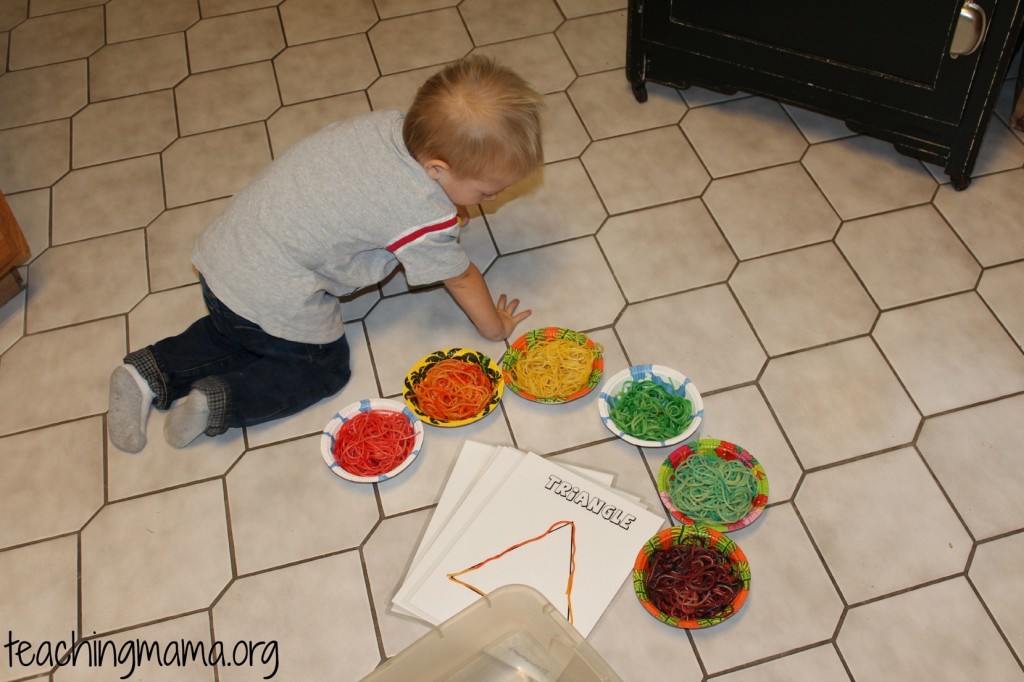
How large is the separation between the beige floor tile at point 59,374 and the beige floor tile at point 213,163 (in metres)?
0.44

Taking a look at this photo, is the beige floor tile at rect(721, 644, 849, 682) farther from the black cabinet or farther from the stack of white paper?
the black cabinet

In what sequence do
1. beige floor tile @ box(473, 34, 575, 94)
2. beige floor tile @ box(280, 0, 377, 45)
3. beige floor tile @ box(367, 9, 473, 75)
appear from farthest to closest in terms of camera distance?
beige floor tile @ box(280, 0, 377, 45) < beige floor tile @ box(367, 9, 473, 75) < beige floor tile @ box(473, 34, 575, 94)

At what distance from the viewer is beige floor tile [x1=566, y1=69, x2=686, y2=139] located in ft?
7.91

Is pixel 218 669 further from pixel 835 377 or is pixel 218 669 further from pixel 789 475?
pixel 835 377

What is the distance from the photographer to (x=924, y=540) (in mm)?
1703

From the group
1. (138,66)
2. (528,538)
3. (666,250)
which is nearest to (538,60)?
(666,250)

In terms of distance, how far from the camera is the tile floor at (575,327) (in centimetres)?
167

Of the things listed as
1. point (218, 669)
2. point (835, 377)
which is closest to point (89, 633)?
point (218, 669)

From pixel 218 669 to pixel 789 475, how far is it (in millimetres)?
1182

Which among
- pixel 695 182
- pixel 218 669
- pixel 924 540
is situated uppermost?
pixel 695 182

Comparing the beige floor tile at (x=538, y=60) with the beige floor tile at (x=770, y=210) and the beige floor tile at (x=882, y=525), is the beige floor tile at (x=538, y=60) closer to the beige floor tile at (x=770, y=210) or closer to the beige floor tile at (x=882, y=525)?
the beige floor tile at (x=770, y=210)

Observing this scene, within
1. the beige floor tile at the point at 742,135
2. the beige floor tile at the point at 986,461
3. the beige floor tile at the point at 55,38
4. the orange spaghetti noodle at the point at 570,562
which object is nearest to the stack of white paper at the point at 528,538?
the orange spaghetti noodle at the point at 570,562

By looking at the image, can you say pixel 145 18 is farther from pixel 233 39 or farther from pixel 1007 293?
pixel 1007 293

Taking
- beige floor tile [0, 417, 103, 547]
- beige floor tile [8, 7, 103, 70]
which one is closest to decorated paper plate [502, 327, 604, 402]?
beige floor tile [0, 417, 103, 547]
